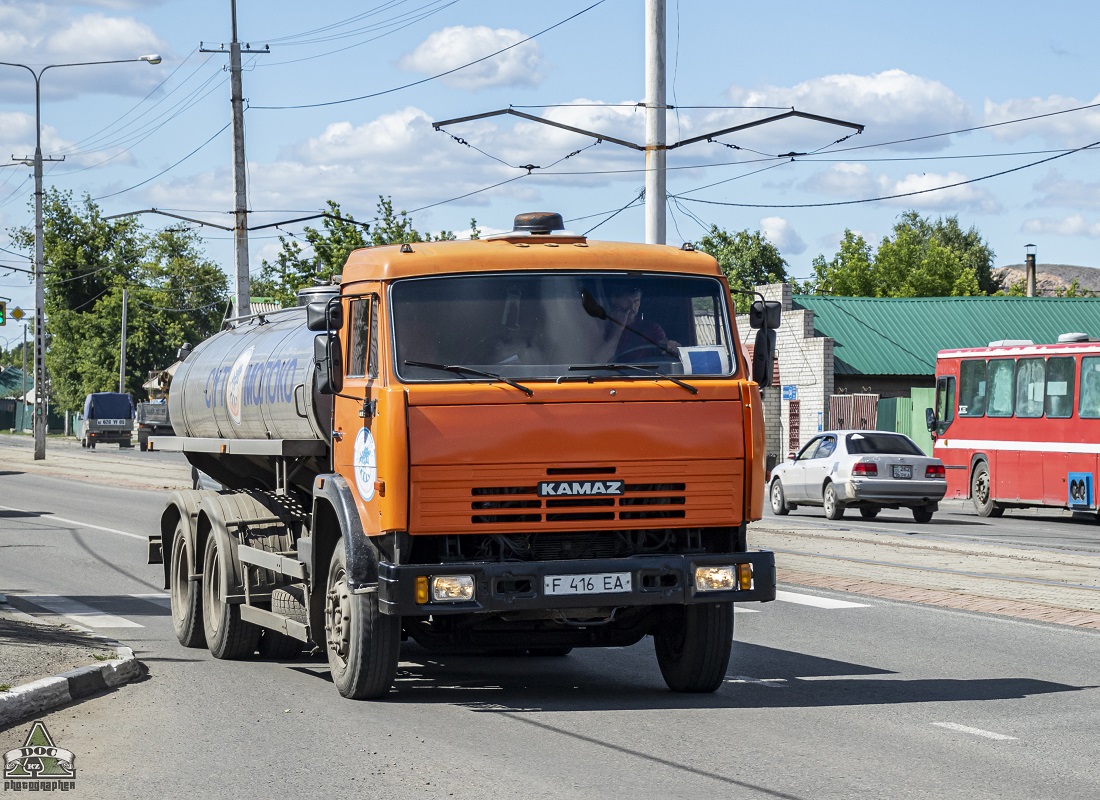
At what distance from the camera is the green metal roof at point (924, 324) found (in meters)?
50.4

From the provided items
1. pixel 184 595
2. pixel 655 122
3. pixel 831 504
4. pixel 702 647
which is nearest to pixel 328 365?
pixel 702 647

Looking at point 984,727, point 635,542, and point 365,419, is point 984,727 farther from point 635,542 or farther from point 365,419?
point 365,419

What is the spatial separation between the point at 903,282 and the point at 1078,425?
61154 millimetres

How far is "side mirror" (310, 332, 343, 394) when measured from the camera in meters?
9.49

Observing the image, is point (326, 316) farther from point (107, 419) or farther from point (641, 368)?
point (107, 419)

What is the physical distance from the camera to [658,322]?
29.8 ft

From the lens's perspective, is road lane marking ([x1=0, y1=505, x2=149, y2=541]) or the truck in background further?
the truck in background

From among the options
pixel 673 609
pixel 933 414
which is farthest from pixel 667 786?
pixel 933 414

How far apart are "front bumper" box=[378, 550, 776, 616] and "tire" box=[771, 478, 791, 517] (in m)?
21.5

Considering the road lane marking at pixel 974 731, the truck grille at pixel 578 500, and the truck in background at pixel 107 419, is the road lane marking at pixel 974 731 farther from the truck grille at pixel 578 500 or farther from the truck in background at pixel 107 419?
the truck in background at pixel 107 419

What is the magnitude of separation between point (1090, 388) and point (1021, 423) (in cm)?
188

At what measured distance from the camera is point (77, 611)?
14016 mm

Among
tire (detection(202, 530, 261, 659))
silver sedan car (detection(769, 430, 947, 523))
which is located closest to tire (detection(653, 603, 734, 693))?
tire (detection(202, 530, 261, 659))

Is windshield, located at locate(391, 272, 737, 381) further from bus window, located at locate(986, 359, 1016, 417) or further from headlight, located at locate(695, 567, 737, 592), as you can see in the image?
bus window, located at locate(986, 359, 1016, 417)
